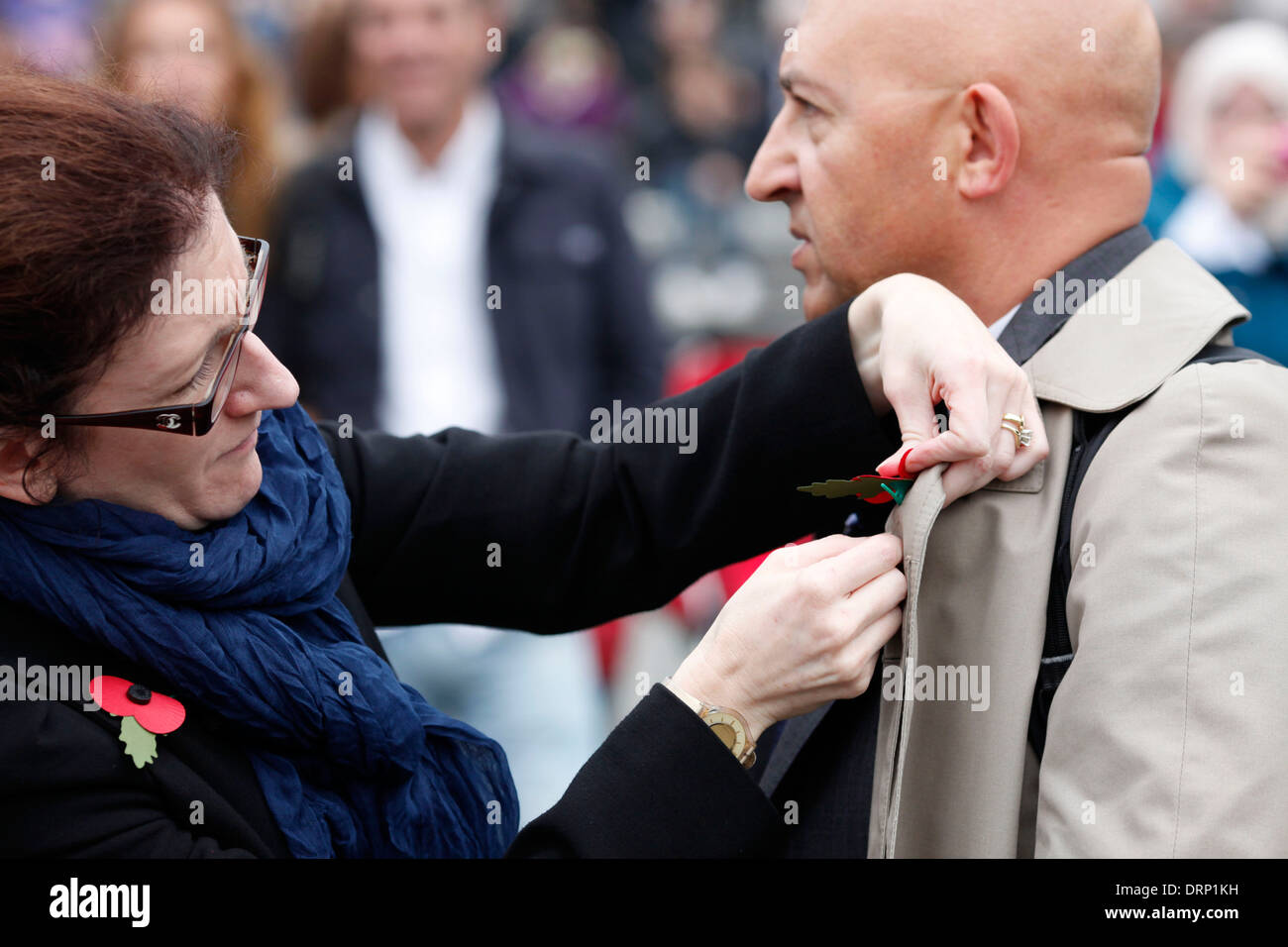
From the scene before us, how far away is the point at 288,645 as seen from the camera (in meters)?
2.09

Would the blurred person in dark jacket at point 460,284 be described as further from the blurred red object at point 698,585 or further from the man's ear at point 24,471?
the man's ear at point 24,471

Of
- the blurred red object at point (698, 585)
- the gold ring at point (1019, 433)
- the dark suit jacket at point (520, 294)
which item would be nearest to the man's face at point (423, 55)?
the dark suit jacket at point (520, 294)

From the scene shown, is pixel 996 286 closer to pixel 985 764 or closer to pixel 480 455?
pixel 985 764

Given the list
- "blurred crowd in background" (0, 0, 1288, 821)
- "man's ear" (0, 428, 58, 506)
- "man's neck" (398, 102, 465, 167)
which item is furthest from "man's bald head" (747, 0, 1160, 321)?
"man's neck" (398, 102, 465, 167)

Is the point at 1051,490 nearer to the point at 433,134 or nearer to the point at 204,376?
the point at 204,376

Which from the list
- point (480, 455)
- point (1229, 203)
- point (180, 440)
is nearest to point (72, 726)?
point (180, 440)

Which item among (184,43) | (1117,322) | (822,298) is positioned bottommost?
(1117,322)

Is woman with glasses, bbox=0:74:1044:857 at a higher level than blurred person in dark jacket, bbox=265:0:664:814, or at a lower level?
lower

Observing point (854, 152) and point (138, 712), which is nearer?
point (138, 712)

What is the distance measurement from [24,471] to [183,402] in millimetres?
229

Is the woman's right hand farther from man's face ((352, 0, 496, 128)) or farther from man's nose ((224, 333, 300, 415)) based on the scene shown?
man's face ((352, 0, 496, 128))

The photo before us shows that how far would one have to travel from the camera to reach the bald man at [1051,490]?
1750 mm

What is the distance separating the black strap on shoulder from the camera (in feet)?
6.33

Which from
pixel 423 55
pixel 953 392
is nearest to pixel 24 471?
pixel 953 392
